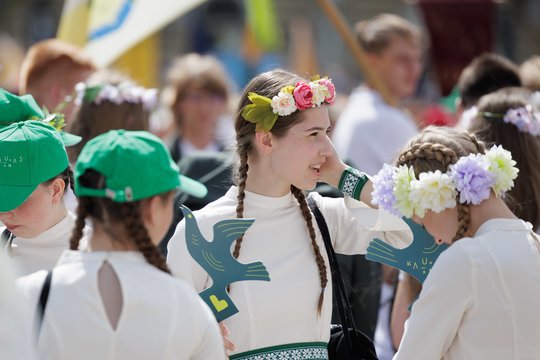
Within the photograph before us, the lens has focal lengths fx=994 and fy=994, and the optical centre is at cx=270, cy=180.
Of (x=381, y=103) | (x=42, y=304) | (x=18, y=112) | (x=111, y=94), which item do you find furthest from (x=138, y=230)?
(x=381, y=103)

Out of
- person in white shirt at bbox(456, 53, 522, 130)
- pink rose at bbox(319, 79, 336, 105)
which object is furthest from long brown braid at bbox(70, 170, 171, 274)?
person in white shirt at bbox(456, 53, 522, 130)

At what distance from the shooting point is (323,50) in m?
28.6

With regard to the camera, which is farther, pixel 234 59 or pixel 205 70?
pixel 234 59

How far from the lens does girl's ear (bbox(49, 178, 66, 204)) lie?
12.9 ft

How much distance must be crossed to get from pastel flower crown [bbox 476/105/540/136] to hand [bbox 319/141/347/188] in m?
1.05

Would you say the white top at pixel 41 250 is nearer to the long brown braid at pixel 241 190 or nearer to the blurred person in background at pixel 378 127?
the long brown braid at pixel 241 190

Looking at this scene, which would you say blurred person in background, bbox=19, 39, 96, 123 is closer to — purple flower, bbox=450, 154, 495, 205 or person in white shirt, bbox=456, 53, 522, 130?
person in white shirt, bbox=456, 53, 522, 130

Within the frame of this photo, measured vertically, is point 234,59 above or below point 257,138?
below

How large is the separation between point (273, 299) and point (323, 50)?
2529cm

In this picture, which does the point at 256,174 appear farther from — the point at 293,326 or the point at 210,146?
the point at 210,146

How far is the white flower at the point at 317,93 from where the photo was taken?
387 cm

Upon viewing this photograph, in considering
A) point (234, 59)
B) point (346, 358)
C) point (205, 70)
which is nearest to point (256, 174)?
point (346, 358)

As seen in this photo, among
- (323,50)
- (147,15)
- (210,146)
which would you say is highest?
(147,15)

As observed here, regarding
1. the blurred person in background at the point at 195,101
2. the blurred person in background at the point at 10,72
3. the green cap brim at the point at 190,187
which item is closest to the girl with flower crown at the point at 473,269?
the green cap brim at the point at 190,187
